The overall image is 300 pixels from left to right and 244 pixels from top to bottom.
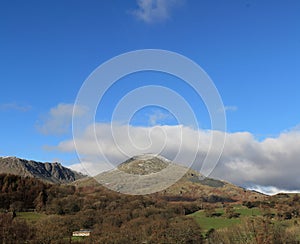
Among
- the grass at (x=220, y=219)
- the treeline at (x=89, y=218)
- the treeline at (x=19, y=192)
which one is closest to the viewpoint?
the treeline at (x=89, y=218)

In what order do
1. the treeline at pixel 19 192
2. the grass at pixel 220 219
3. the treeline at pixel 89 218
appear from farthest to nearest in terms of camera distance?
the treeline at pixel 19 192 → the grass at pixel 220 219 → the treeline at pixel 89 218

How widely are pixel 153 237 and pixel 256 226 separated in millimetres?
13253

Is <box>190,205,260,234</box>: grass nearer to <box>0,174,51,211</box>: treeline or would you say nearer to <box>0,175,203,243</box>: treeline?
→ <box>0,175,203,243</box>: treeline

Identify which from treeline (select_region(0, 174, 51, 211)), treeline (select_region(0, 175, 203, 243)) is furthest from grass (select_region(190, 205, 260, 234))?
treeline (select_region(0, 174, 51, 211))

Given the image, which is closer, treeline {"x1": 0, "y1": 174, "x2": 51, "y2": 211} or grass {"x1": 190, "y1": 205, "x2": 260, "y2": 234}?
grass {"x1": 190, "y1": 205, "x2": 260, "y2": 234}

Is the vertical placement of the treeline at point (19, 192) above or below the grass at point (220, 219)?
above

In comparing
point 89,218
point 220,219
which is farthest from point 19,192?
point 220,219

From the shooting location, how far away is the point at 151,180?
145 m

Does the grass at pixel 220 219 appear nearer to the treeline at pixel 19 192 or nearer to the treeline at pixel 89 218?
the treeline at pixel 89 218

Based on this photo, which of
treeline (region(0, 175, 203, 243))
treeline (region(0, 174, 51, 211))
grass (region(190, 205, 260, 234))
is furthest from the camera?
treeline (region(0, 174, 51, 211))

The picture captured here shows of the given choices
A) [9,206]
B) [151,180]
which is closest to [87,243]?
[9,206]

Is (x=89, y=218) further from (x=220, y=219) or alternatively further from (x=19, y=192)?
(x=19, y=192)

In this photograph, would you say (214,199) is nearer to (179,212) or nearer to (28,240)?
(179,212)

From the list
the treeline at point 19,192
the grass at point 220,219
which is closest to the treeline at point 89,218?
the treeline at point 19,192
